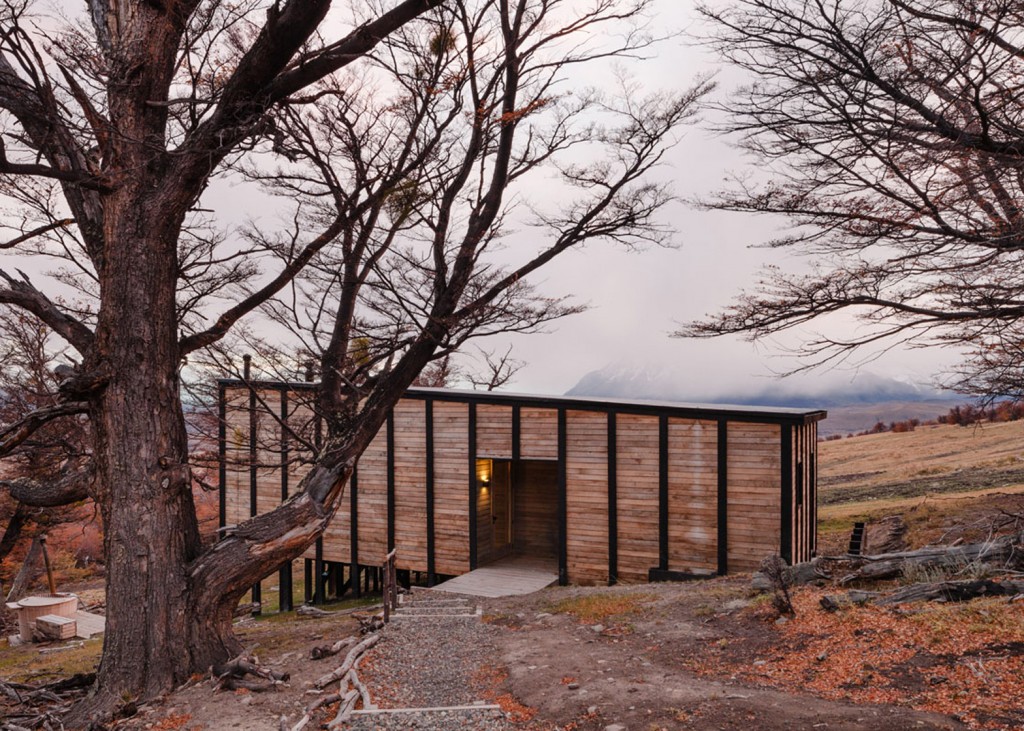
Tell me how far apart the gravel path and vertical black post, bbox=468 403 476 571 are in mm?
4455

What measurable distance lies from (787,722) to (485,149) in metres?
7.15

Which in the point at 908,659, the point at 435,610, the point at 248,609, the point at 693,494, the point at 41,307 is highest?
the point at 41,307

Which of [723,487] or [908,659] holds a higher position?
[723,487]

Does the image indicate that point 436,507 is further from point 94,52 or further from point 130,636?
point 94,52

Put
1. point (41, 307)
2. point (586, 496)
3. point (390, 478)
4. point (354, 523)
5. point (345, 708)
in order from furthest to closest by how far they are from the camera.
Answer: point (354, 523) → point (390, 478) → point (586, 496) → point (41, 307) → point (345, 708)

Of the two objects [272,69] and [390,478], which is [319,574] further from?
[272,69]

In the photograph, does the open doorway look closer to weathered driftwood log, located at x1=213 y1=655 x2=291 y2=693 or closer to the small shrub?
the small shrub

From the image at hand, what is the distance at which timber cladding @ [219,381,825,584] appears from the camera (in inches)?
499

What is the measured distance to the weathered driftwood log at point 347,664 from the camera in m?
6.64

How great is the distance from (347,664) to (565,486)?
7.96 meters

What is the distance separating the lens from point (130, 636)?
6863mm

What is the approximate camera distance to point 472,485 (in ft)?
50.5

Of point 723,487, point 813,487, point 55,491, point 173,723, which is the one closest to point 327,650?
point 173,723

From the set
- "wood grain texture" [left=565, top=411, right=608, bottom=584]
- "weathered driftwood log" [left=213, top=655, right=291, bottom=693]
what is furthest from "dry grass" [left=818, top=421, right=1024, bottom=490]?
"weathered driftwood log" [left=213, top=655, right=291, bottom=693]
